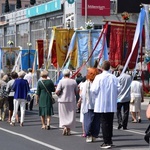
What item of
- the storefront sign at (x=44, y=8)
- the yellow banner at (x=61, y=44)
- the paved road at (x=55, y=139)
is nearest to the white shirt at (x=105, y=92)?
the paved road at (x=55, y=139)

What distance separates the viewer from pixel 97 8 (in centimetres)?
4866

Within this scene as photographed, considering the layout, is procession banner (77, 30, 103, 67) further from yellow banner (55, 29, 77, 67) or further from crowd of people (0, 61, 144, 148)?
crowd of people (0, 61, 144, 148)

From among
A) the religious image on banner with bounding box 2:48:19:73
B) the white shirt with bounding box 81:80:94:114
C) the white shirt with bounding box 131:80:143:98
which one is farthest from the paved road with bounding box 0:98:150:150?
the religious image on banner with bounding box 2:48:19:73

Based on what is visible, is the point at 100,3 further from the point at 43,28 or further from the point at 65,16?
the point at 43,28

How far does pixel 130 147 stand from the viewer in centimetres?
1301

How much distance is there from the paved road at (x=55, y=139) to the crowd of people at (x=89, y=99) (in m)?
0.33

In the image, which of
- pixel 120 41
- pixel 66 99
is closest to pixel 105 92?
pixel 66 99

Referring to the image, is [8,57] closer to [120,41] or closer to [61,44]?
[61,44]

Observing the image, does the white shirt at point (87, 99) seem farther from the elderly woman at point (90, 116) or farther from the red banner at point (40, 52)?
the red banner at point (40, 52)

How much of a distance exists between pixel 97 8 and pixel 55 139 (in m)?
35.0

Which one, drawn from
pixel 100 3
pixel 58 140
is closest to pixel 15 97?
pixel 58 140

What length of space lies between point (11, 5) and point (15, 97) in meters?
75.1

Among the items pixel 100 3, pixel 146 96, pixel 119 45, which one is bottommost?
pixel 146 96

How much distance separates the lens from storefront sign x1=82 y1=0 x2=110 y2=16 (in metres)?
48.7
